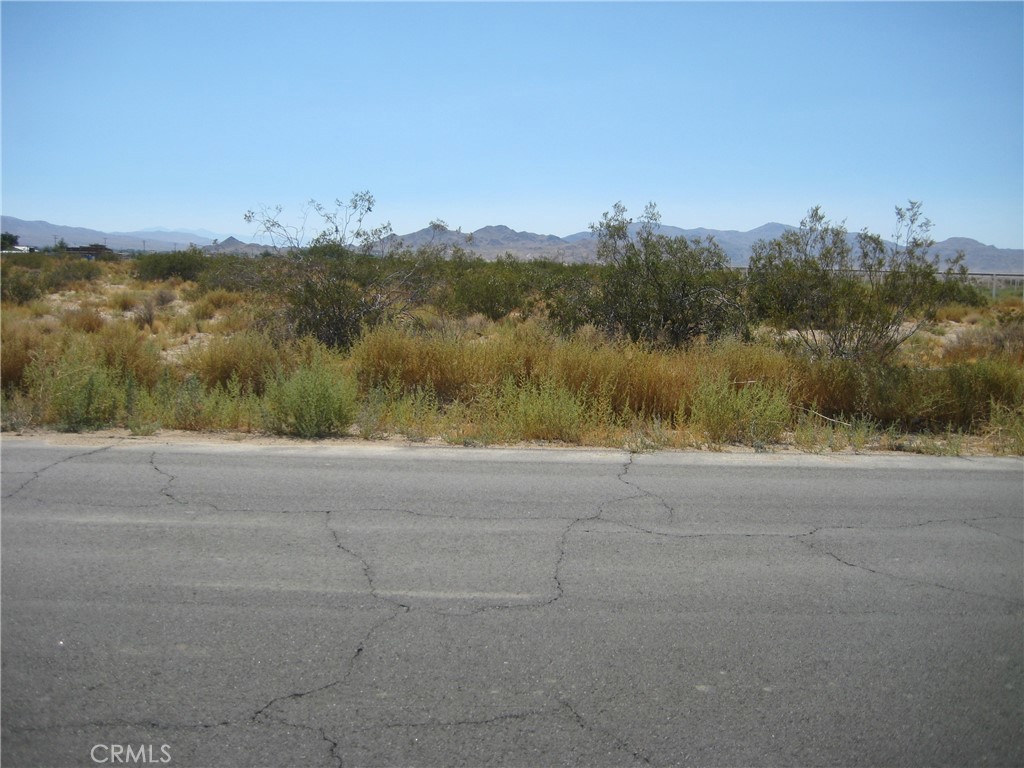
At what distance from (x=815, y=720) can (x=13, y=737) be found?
3584 mm

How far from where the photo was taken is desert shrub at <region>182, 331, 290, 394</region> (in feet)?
44.1

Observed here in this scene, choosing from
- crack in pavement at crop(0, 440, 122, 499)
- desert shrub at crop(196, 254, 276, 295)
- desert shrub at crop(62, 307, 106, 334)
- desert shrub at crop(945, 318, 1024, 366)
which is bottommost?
crack in pavement at crop(0, 440, 122, 499)

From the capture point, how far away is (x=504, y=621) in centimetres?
464

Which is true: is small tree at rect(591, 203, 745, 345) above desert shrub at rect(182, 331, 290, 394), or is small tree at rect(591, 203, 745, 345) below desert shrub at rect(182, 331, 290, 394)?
above

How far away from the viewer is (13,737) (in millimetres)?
3506

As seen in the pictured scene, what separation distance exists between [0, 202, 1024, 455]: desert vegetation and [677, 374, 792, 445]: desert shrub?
1.2 inches

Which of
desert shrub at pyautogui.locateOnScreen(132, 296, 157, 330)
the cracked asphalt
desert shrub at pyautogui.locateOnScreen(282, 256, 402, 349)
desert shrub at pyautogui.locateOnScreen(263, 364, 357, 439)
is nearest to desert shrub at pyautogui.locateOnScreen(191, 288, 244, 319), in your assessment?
desert shrub at pyautogui.locateOnScreen(132, 296, 157, 330)

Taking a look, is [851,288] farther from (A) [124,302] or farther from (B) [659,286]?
(A) [124,302]

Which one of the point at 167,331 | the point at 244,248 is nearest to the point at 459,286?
the point at 244,248

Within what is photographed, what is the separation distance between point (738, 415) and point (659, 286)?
773 centimetres

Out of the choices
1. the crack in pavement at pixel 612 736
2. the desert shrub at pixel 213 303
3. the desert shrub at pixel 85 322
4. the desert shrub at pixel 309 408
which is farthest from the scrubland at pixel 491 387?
the desert shrub at pixel 213 303

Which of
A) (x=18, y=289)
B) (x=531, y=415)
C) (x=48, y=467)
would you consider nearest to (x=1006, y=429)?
(x=531, y=415)

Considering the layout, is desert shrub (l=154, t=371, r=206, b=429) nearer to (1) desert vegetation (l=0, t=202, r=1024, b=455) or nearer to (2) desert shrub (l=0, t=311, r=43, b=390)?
(1) desert vegetation (l=0, t=202, r=1024, b=455)

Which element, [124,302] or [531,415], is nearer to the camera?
[531,415]
